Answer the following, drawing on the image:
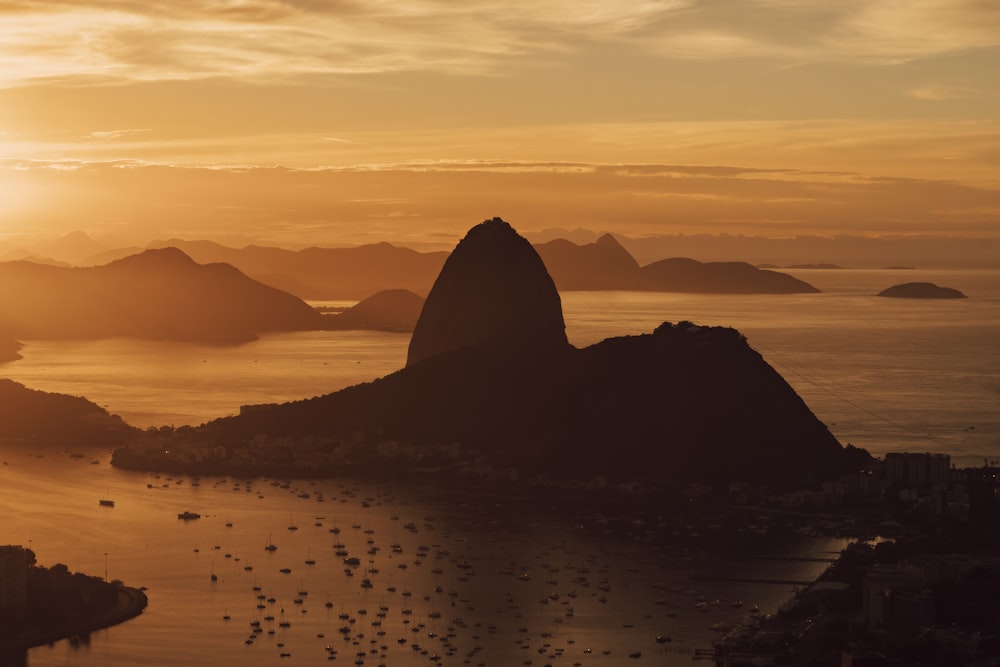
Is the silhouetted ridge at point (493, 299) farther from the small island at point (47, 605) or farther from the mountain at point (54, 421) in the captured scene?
the small island at point (47, 605)

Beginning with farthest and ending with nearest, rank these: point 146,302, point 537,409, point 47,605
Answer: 1. point 146,302
2. point 537,409
3. point 47,605

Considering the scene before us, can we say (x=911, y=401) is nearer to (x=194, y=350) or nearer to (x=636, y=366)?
(x=636, y=366)

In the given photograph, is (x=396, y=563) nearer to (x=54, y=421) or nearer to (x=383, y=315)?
(x=54, y=421)

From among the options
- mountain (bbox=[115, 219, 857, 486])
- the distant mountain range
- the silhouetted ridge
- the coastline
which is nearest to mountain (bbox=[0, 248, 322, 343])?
the distant mountain range

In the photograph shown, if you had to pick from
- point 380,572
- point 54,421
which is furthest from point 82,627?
point 54,421

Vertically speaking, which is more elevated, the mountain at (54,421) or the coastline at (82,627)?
the mountain at (54,421)

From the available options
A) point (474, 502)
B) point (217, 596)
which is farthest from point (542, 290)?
point (217, 596)

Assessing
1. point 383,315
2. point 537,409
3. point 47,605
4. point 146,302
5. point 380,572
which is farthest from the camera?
point 146,302

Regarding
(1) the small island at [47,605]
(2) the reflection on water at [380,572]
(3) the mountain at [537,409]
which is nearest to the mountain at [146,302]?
(3) the mountain at [537,409]
